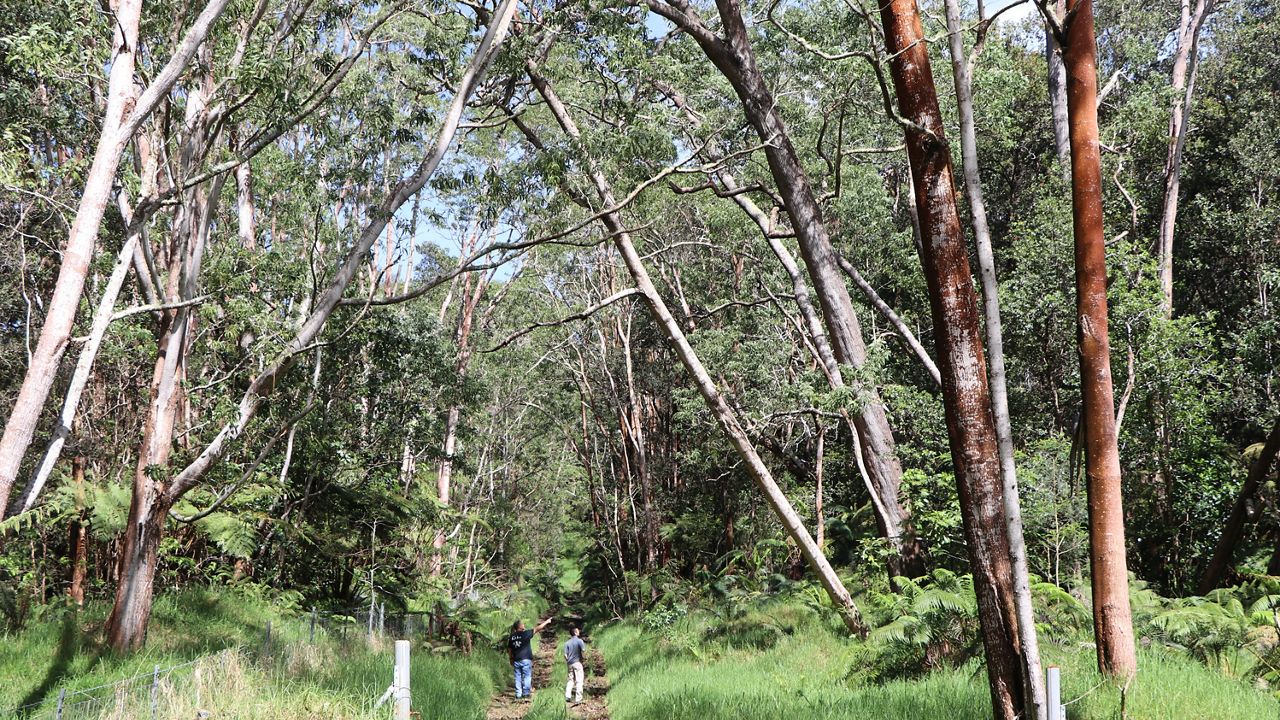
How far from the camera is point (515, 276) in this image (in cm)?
2525

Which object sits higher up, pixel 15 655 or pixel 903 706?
pixel 15 655

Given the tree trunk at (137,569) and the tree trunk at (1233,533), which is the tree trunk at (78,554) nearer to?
the tree trunk at (137,569)

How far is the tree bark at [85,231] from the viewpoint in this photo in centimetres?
638

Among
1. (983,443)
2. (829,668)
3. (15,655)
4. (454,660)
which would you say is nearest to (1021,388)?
(829,668)

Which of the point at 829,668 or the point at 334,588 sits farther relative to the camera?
the point at 334,588

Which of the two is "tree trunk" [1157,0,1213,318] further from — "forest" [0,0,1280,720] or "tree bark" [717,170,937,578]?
"tree bark" [717,170,937,578]

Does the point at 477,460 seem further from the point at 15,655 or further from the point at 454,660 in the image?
the point at 15,655

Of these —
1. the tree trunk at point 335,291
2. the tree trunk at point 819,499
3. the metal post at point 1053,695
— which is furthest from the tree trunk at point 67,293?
the tree trunk at point 819,499

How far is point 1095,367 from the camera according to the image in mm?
6746

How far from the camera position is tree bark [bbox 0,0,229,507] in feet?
20.9

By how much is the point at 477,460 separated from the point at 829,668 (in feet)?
73.3

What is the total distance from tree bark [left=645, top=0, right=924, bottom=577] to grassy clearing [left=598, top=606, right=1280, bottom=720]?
220 centimetres

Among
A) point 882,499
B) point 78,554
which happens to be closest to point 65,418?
point 882,499

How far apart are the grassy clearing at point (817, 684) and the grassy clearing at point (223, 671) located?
9.17 ft
